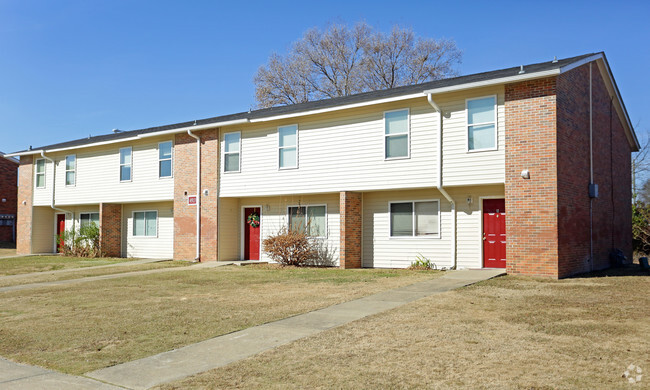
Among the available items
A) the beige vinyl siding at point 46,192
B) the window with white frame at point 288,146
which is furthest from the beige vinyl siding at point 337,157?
the beige vinyl siding at point 46,192

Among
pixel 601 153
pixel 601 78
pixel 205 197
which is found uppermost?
pixel 601 78

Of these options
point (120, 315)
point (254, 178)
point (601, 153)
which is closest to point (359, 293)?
point (120, 315)

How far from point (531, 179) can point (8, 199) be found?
3392cm

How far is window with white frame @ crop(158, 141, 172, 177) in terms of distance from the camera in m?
22.2

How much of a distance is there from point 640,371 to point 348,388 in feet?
9.43

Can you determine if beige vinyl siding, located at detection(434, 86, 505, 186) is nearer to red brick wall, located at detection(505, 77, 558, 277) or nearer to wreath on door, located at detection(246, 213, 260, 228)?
red brick wall, located at detection(505, 77, 558, 277)

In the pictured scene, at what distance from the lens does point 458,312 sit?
335 inches

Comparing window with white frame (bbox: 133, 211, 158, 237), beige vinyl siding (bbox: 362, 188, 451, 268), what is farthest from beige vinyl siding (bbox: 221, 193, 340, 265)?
window with white frame (bbox: 133, 211, 158, 237)

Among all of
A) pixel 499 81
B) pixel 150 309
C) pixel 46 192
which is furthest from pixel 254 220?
pixel 46 192

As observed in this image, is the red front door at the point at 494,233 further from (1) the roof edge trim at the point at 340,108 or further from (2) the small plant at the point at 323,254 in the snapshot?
(2) the small plant at the point at 323,254

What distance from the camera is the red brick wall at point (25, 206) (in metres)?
27.5

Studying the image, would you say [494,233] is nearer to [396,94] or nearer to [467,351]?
[396,94]

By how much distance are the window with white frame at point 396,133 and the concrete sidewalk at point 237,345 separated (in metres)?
6.62

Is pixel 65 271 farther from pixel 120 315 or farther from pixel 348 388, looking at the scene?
pixel 348 388
